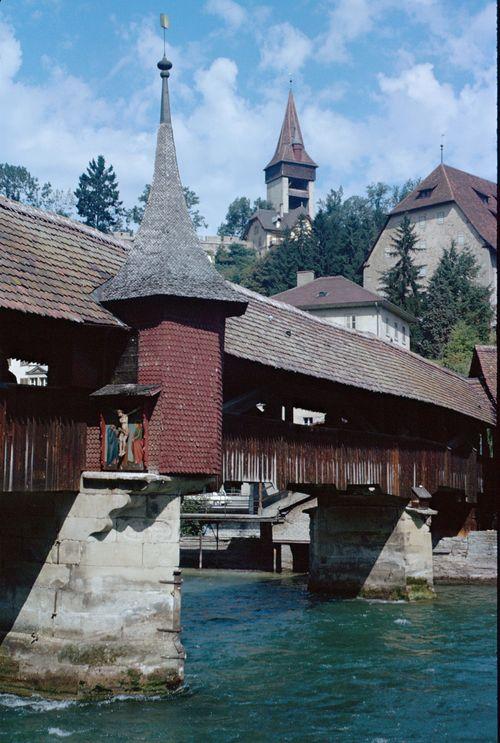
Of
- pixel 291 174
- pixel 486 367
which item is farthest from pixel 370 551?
pixel 291 174

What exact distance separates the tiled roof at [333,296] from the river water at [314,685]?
96.1 ft

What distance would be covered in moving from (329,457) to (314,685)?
517 centimetres

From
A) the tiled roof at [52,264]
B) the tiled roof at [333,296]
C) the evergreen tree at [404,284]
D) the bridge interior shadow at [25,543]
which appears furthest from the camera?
the evergreen tree at [404,284]

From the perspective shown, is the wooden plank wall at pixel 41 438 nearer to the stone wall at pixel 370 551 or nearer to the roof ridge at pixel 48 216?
the roof ridge at pixel 48 216

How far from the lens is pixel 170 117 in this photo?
13812 mm

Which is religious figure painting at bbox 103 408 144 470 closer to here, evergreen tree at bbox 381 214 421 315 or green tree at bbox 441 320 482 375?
green tree at bbox 441 320 482 375

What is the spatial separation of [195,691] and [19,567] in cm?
253

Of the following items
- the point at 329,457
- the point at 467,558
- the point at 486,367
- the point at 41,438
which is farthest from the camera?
the point at 486,367

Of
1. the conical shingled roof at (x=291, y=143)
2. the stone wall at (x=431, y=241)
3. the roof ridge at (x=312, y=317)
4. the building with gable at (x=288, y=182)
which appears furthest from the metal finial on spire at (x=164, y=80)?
the conical shingled roof at (x=291, y=143)

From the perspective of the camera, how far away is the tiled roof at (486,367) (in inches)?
1051

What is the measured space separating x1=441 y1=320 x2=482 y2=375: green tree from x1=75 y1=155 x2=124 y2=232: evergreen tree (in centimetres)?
2719

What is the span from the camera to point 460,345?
47562 millimetres

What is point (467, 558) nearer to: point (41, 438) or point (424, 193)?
point (41, 438)

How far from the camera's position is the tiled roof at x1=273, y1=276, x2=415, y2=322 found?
4866 cm
